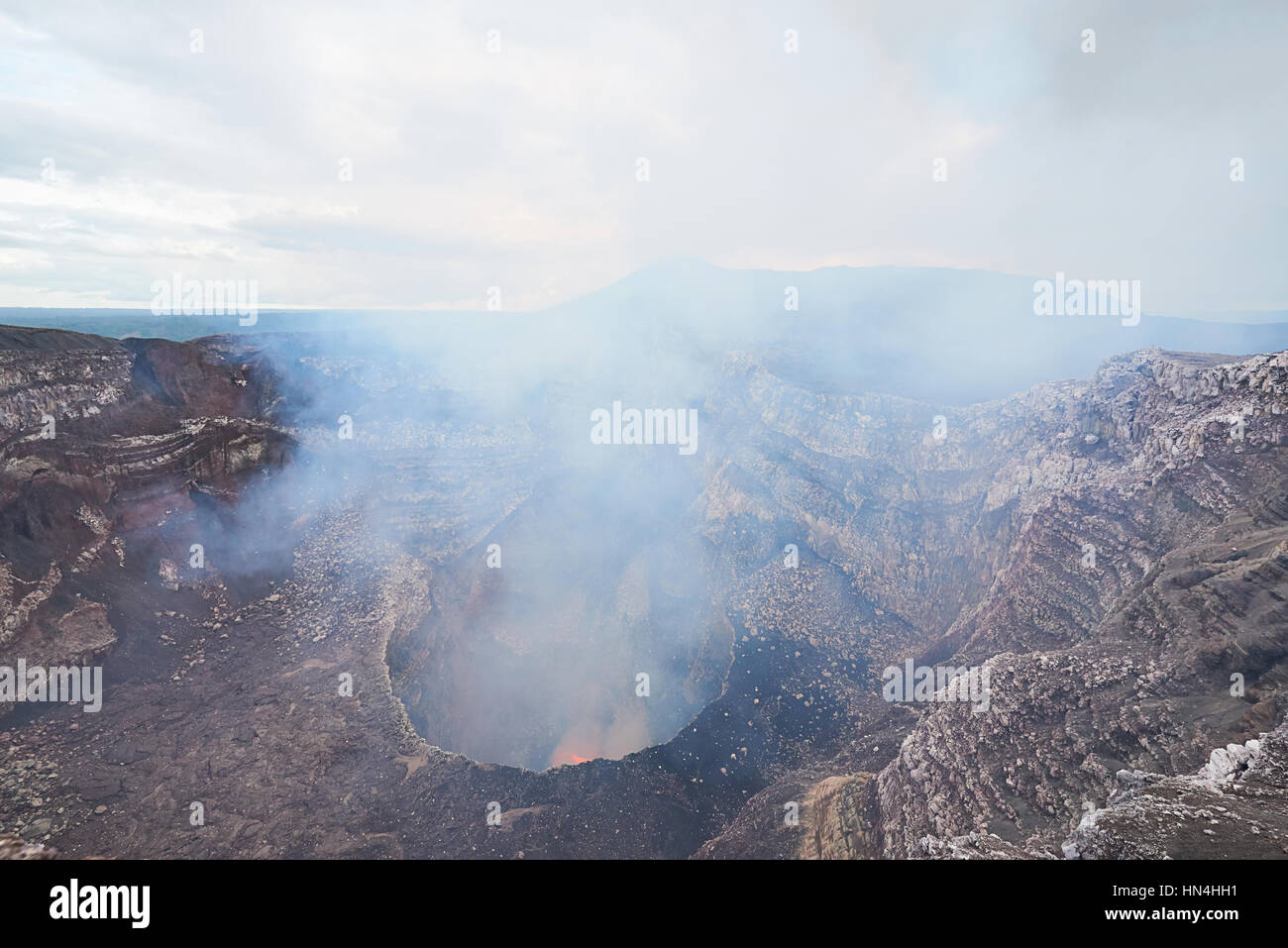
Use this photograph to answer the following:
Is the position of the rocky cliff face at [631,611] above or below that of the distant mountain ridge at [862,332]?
below

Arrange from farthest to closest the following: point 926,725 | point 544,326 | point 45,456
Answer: point 544,326, point 45,456, point 926,725

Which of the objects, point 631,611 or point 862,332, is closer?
point 631,611

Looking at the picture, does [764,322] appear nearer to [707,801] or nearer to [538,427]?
[538,427]

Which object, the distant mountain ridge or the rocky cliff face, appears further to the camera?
the distant mountain ridge

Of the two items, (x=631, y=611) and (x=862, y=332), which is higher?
(x=862, y=332)

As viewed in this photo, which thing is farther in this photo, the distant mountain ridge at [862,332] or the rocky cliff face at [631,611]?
the distant mountain ridge at [862,332]

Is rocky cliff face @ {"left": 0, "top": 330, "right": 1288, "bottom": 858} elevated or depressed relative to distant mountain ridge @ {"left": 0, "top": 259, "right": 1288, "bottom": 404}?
depressed

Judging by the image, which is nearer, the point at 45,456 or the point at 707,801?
the point at 707,801

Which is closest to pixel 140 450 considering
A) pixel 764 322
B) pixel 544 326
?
pixel 544 326
